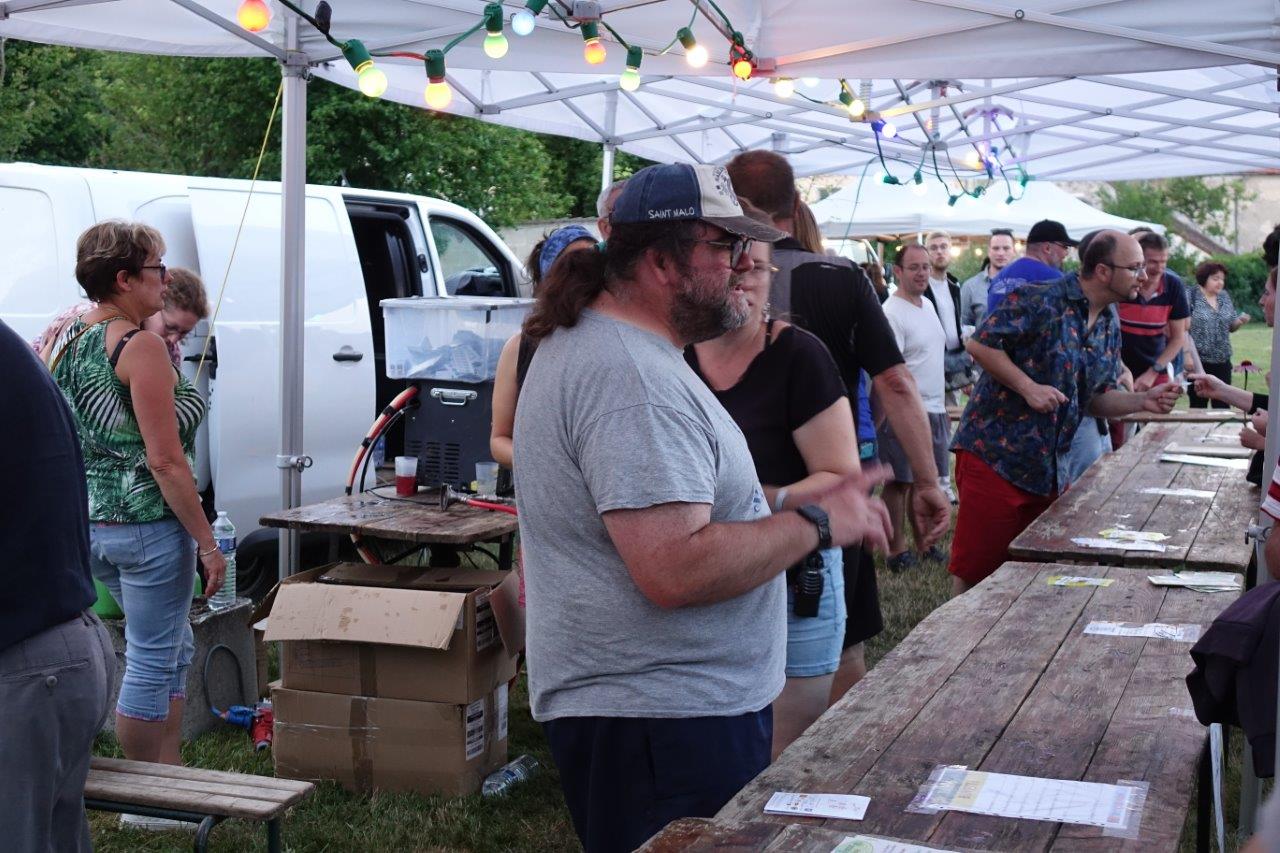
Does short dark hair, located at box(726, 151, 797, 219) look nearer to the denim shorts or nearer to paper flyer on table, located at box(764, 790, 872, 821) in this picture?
the denim shorts

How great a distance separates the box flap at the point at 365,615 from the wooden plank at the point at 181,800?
1176 mm

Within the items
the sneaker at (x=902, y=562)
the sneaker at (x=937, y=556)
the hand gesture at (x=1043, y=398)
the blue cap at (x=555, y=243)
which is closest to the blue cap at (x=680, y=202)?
the blue cap at (x=555, y=243)

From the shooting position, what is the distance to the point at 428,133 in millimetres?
19312

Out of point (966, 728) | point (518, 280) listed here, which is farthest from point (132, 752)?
point (518, 280)

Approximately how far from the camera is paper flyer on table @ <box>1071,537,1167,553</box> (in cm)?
431

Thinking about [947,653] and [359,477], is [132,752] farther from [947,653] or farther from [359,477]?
[947,653]

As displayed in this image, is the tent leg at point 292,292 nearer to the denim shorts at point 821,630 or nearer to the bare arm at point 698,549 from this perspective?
the denim shorts at point 821,630

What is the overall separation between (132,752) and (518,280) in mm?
4288

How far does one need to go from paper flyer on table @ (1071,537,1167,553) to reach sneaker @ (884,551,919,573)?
3133 millimetres

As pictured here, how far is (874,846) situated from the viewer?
1.91m

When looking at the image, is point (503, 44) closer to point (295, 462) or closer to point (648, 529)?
point (295, 462)

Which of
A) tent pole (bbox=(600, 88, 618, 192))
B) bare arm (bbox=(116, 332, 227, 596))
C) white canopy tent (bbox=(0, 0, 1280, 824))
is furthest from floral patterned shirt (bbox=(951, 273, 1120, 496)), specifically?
tent pole (bbox=(600, 88, 618, 192))

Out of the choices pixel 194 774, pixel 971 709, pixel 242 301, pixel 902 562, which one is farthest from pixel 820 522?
pixel 902 562

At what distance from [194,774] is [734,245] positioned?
1987 mm
